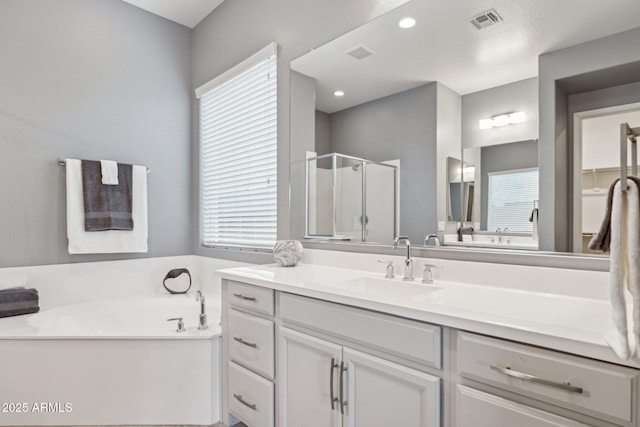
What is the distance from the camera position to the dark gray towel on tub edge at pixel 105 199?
2605mm

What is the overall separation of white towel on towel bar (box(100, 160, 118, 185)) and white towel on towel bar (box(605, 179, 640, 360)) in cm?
295

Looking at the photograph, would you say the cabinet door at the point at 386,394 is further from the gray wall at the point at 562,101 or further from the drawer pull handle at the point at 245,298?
the gray wall at the point at 562,101

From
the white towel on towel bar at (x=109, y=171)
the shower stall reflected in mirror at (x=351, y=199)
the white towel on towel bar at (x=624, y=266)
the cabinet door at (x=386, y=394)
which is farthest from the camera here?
the white towel on towel bar at (x=109, y=171)

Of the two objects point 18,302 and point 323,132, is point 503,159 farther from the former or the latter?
point 18,302

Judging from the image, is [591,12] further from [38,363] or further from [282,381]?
[38,363]

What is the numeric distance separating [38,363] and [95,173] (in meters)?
1.32

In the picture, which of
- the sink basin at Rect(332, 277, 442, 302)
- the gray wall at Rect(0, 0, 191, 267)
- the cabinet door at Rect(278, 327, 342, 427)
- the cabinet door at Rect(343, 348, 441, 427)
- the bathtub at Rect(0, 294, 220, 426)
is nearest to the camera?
the cabinet door at Rect(343, 348, 441, 427)

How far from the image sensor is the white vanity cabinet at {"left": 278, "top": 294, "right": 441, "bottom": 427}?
1088 millimetres

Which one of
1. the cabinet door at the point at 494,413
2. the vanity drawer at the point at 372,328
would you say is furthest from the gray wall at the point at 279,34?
the cabinet door at the point at 494,413

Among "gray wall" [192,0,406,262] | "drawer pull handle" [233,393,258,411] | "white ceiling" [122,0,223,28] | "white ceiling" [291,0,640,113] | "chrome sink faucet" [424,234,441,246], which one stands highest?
"white ceiling" [122,0,223,28]

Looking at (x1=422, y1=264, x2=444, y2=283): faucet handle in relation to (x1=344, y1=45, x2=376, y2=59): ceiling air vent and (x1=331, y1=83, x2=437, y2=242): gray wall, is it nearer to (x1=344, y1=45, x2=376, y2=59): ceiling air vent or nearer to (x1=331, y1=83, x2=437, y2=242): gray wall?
(x1=331, y1=83, x2=437, y2=242): gray wall

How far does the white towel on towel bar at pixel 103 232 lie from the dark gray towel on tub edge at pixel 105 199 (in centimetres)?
4

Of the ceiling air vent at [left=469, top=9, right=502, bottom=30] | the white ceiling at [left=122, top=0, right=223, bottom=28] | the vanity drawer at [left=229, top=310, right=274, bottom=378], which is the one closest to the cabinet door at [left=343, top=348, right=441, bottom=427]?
the vanity drawer at [left=229, top=310, right=274, bottom=378]

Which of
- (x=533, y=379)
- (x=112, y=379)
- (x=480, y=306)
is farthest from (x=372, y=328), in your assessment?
(x=112, y=379)
